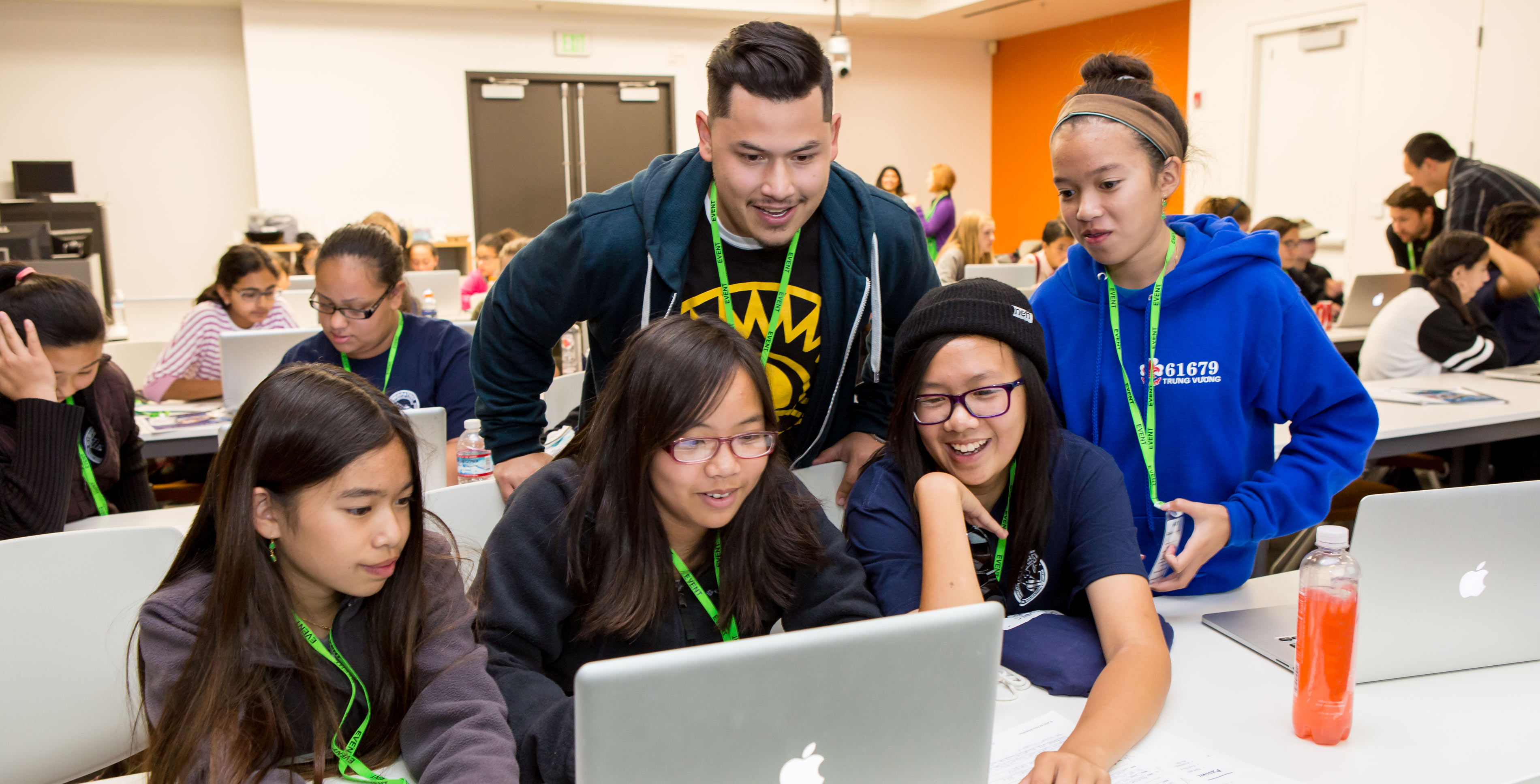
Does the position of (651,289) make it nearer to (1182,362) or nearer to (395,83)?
(1182,362)

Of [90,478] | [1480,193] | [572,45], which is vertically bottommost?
[90,478]

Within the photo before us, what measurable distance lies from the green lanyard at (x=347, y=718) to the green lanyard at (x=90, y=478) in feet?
5.02

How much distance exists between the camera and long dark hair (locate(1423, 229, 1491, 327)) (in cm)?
385

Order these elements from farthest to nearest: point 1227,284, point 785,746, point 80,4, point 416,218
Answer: point 416,218
point 80,4
point 1227,284
point 785,746

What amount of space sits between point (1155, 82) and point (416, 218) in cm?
851

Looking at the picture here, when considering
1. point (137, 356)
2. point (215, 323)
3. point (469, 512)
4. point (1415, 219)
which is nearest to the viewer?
point (469, 512)

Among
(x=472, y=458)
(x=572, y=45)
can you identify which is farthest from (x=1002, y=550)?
(x=572, y=45)

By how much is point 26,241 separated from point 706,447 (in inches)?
237

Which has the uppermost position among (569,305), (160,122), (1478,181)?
(160,122)

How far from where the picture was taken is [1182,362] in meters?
1.64

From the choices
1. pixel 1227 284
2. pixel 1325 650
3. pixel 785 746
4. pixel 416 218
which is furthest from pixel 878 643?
pixel 416 218

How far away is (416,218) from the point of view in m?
9.23

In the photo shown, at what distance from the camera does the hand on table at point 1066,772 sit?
42.3 inches

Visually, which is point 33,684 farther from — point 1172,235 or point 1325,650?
point 1172,235
